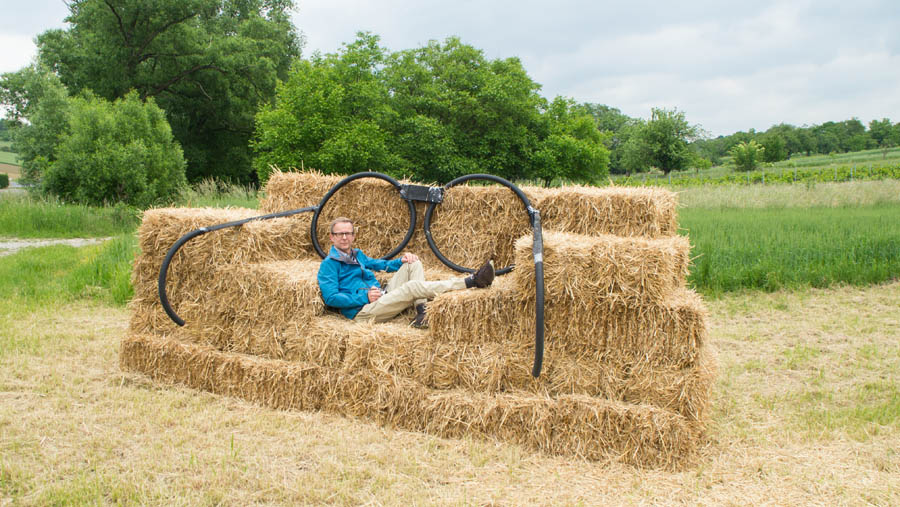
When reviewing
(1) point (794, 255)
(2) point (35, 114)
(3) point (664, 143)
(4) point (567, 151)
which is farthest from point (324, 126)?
(3) point (664, 143)

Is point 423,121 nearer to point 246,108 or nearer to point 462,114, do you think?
Result: point 462,114

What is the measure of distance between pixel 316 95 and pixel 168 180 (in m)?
9.40

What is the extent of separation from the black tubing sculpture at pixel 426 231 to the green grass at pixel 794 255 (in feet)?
12.2

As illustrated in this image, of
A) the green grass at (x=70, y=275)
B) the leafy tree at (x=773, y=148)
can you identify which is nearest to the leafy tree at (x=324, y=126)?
the green grass at (x=70, y=275)

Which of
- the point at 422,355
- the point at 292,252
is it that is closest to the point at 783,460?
the point at 422,355

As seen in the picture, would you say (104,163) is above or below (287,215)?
A: above

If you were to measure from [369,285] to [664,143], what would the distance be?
45.6 m

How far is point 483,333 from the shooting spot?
373 cm

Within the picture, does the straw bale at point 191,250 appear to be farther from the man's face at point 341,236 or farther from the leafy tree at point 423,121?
the leafy tree at point 423,121

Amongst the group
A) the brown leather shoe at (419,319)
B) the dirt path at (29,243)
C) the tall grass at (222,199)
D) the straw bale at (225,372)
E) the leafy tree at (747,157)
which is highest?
the leafy tree at (747,157)

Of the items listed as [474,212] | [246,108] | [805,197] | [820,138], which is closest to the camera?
[474,212]

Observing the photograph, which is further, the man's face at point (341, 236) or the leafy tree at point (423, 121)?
the leafy tree at point (423, 121)

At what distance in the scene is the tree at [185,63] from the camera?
26.7 metres

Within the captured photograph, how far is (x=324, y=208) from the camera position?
5543 millimetres
